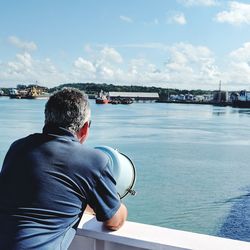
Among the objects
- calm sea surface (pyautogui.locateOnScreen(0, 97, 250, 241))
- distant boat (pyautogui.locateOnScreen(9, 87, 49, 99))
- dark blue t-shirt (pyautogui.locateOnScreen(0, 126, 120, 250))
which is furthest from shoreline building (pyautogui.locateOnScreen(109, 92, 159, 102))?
dark blue t-shirt (pyautogui.locateOnScreen(0, 126, 120, 250))

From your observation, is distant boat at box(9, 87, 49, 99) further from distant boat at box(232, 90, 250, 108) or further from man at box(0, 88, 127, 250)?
man at box(0, 88, 127, 250)

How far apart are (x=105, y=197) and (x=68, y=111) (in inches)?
14.6

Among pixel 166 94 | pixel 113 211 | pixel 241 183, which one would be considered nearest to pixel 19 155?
pixel 113 211

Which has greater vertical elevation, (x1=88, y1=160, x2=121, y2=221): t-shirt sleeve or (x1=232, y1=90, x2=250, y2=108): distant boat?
(x1=88, y1=160, x2=121, y2=221): t-shirt sleeve

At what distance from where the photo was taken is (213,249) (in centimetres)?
159

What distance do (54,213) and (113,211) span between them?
25 centimetres

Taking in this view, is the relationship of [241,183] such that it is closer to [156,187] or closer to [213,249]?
[156,187]

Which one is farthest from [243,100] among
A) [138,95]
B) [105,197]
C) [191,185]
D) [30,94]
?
[105,197]

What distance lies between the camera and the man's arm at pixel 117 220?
5.39 ft

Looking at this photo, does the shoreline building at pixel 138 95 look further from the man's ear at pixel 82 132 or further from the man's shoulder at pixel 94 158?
the man's shoulder at pixel 94 158

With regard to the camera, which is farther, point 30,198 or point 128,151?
point 128,151

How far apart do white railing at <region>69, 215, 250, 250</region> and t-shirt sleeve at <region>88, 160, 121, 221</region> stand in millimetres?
157

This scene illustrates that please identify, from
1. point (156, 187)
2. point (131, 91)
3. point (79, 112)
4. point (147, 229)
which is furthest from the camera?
point (131, 91)

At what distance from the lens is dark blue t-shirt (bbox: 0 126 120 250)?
145cm
